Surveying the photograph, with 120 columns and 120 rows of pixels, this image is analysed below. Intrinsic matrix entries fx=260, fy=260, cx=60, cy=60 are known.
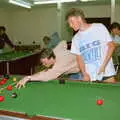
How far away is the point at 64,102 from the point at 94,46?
929 mm

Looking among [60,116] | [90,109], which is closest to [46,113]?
[60,116]

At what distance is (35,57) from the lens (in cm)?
764

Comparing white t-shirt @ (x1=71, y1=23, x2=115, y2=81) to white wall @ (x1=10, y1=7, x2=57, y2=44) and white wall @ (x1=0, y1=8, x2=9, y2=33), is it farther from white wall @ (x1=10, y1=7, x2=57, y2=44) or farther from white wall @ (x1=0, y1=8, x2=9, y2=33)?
white wall @ (x1=0, y1=8, x2=9, y2=33)

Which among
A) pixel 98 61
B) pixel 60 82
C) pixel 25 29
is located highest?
pixel 25 29

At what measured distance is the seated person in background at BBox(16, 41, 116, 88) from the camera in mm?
3033

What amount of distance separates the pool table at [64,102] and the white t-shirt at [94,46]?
0.31m

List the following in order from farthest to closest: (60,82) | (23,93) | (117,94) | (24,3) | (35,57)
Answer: (24,3) < (35,57) < (60,82) < (23,93) < (117,94)

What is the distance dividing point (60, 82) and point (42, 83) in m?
0.23

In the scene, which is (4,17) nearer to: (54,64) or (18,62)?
(18,62)

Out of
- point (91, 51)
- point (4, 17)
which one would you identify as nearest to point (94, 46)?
point (91, 51)

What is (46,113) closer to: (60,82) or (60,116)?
(60,116)

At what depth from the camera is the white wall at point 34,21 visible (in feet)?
32.7

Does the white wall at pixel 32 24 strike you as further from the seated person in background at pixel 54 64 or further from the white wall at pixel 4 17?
the seated person in background at pixel 54 64

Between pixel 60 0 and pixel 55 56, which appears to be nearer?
pixel 55 56
